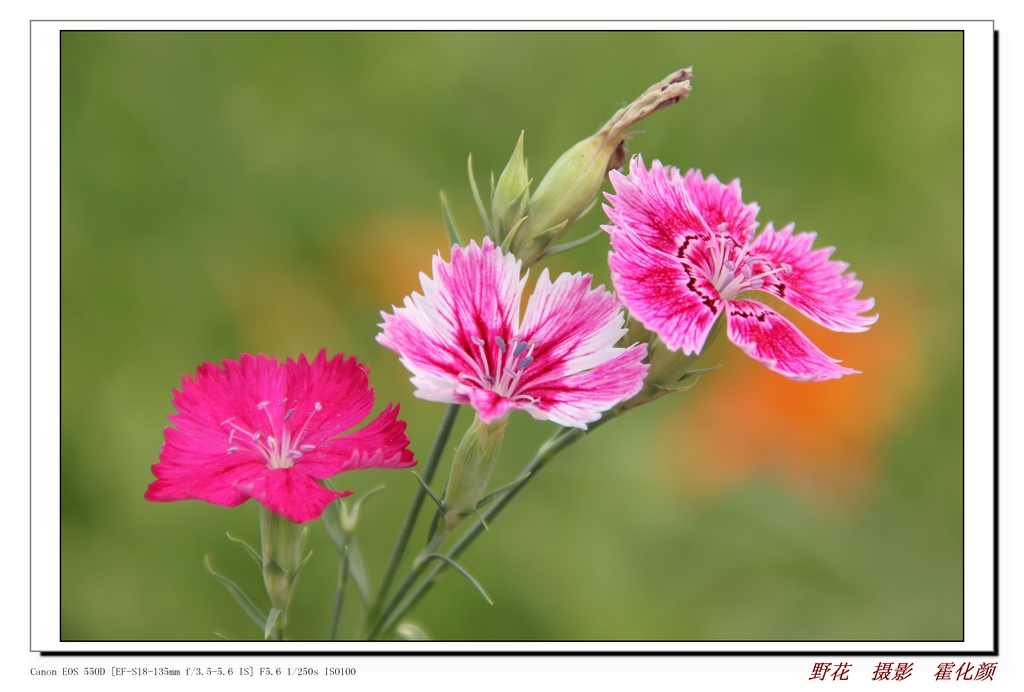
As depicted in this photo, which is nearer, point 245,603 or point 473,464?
point 473,464

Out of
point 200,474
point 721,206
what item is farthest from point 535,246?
point 200,474

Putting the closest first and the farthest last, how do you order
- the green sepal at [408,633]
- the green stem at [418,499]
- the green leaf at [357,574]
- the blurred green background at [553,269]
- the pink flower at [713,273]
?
1. the pink flower at [713,273]
2. the green stem at [418,499]
3. the green leaf at [357,574]
4. the green sepal at [408,633]
5. the blurred green background at [553,269]

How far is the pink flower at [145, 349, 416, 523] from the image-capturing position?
53.2 inches

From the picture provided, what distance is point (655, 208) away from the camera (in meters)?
1.55

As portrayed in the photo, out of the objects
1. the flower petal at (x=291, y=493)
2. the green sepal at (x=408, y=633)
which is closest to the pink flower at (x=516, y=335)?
the flower petal at (x=291, y=493)

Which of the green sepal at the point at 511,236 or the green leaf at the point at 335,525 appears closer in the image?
the green sepal at the point at 511,236

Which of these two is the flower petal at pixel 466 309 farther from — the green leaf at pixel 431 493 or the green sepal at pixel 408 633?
the green sepal at pixel 408 633

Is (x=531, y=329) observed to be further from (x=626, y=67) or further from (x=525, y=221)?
(x=626, y=67)

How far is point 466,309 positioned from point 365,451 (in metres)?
0.29

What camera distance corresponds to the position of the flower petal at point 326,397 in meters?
1.52

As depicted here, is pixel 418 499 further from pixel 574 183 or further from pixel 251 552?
pixel 574 183

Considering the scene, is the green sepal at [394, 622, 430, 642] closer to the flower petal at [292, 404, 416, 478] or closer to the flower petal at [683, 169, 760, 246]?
the flower petal at [292, 404, 416, 478]

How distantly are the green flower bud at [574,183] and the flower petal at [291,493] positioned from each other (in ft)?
1.74
